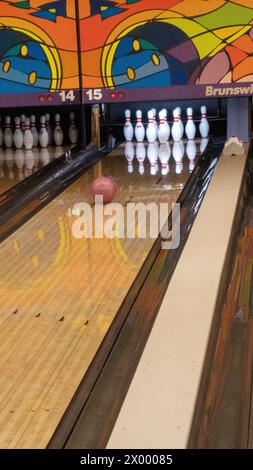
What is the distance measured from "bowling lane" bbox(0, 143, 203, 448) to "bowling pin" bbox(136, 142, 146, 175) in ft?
2.56

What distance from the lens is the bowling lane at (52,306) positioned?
204cm

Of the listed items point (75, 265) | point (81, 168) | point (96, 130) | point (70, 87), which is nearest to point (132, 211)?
point (75, 265)

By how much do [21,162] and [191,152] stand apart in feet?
3.75

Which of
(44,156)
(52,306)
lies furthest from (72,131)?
(52,306)

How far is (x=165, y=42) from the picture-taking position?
534 cm

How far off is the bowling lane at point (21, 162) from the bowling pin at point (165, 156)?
27.8 inches

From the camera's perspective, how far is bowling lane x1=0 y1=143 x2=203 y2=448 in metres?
2.04

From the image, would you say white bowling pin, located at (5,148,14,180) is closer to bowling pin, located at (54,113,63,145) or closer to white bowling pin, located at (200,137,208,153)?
bowling pin, located at (54,113,63,145)

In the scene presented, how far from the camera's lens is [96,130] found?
6070 mm

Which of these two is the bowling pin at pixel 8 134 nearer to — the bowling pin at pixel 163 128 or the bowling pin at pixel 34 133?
the bowling pin at pixel 34 133

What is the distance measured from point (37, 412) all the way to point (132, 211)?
7.08 feet

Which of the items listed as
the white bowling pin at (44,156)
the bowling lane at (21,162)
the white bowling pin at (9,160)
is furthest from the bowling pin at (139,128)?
the white bowling pin at (9,160)

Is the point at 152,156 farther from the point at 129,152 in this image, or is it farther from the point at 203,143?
the point at 203,143
